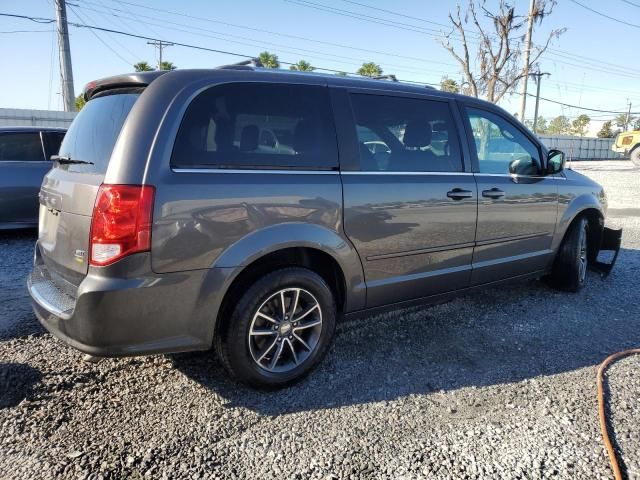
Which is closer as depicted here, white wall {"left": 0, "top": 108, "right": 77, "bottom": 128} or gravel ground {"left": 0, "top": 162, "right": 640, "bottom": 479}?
gravel ground {"left": 0, "top": 162, "right": 640, "bottom": 479}

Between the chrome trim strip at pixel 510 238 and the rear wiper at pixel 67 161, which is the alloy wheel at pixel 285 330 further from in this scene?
the chrome trim strip at pixel 510 238

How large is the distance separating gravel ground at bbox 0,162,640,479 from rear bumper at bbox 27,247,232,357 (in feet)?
1.48

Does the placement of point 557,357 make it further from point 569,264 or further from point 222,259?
point 222,259

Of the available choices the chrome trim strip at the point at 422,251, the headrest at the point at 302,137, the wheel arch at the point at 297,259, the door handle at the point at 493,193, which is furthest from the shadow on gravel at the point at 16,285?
the door handle at the point at 493,193

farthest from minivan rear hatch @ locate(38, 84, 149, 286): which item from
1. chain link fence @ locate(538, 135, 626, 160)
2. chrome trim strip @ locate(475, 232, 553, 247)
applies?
chain link fence @ locate(538, 135, 626, 160)

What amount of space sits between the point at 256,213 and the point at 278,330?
763mm

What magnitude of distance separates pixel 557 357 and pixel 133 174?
3106 mm

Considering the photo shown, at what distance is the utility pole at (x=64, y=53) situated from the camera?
15812 mm

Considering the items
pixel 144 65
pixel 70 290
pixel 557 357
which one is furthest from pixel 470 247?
pixel 144 65

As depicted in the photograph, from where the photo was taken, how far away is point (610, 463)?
93.0 inches

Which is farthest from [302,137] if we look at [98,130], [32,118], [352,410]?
[32,118]

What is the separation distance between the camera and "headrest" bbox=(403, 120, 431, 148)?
11.5 feet

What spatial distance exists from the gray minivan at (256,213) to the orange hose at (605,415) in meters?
1.07

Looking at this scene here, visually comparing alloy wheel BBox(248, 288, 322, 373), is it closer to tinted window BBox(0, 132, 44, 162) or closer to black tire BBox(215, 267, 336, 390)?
black tire BBox(215, 267, 336, 390)
